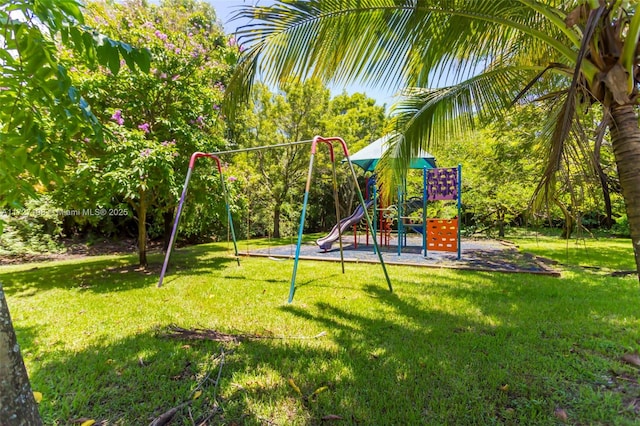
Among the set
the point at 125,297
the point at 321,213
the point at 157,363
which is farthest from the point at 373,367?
the point at 321,213

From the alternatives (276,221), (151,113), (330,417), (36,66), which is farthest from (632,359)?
(276,221)

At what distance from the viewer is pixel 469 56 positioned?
327 cm

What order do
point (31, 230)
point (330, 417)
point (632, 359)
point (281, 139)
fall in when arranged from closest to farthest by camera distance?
point (330, 417)
point (632, 359)
point (31, 230)
point (281, 139)

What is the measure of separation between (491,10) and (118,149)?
5385 mm

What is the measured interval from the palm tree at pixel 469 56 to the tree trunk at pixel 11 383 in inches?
110

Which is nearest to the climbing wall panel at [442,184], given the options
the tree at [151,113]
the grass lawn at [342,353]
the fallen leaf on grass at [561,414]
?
the grass lawn at [342,353]

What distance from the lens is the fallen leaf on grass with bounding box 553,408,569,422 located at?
1928 mm

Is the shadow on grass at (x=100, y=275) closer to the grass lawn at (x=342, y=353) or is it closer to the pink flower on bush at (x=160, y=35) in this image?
the grass lawn at (x=342, y=353)

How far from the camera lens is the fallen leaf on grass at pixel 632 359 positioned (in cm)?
258

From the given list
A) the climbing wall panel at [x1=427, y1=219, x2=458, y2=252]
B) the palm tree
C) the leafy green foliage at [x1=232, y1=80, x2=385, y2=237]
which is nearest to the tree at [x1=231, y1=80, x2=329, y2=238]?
the leafy green foliage at [x1=232, y1=80, x2=385, y2=237]

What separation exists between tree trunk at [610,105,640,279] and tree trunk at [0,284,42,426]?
3.14 metres

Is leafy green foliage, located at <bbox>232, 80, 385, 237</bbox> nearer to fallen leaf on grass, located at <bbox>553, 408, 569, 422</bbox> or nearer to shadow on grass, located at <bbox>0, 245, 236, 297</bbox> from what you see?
shadow on grass, located at <bbox>0, 245, 236, 297</bbox>

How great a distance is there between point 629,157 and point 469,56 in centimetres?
194

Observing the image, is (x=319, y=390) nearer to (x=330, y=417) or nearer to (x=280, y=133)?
(x=330, y=417)
